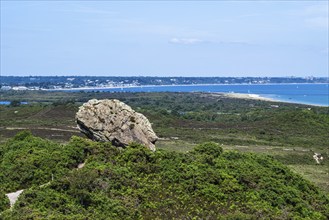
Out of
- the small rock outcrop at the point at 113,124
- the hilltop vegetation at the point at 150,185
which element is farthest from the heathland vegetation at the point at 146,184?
the small rock outcrop at the point at 113,124

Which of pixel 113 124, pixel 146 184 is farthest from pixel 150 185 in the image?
pixel 113 124

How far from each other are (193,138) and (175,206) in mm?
49525

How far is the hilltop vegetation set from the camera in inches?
1014

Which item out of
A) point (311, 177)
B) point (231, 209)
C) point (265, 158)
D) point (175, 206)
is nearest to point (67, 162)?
point (175, 206)

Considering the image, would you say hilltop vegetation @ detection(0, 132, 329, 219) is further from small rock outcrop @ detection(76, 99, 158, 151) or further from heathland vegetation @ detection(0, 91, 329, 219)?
small rock outcrop @ detection(76, 99, 158, 151)

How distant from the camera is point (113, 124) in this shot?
36125 mm

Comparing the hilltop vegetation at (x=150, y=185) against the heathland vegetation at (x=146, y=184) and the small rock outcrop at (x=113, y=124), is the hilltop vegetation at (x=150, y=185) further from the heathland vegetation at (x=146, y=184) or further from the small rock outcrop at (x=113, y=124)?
the small rock outcrop at (x=113, y=124)

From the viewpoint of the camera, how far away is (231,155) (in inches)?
1411

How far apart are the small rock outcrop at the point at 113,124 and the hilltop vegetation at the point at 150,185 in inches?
71.5

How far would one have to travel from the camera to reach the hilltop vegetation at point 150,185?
25.8 m

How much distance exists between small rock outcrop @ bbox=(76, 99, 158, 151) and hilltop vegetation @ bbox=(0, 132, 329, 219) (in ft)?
5.96

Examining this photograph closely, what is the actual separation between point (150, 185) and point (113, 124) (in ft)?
26.8

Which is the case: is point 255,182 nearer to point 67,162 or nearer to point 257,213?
point 257,213

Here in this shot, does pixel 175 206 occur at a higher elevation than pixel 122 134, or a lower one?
lower
